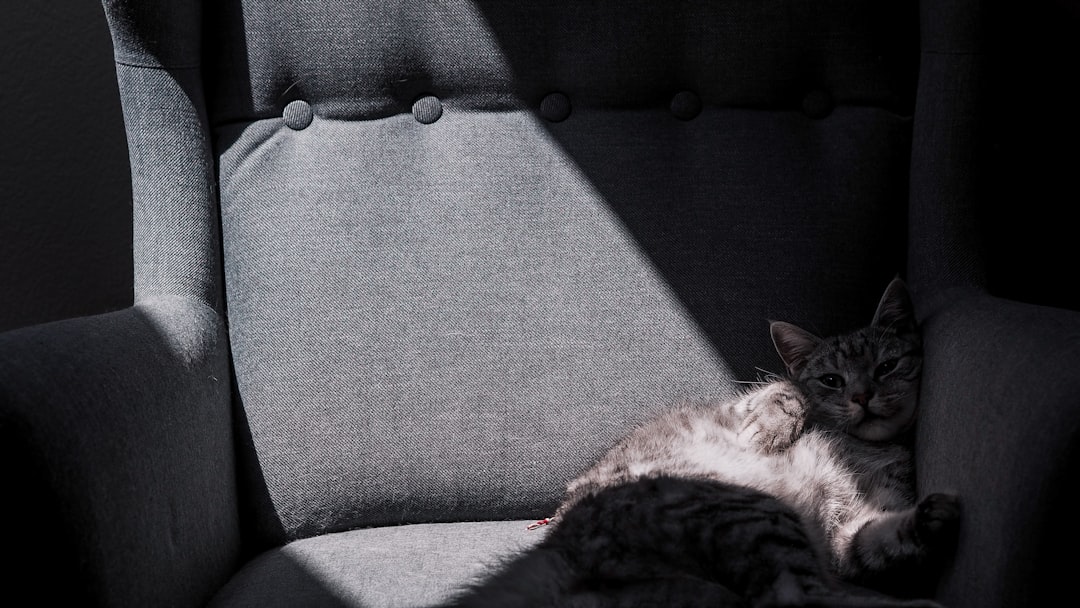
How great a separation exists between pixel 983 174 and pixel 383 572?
1572 mm

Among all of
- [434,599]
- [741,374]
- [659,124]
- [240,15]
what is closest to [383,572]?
[434,599]

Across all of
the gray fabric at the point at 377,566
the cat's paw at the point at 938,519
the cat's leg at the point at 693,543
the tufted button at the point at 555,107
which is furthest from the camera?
the tufted button at the point at 555,107

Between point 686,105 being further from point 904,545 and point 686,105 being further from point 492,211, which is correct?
point 904,545

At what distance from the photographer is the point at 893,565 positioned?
157 centimetres

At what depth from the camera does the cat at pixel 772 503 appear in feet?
4.58

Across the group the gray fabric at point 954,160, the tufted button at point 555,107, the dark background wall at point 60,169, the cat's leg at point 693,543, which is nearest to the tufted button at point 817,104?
the gray fabric at point 954,160

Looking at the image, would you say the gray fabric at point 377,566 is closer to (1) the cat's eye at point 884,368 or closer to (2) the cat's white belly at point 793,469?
(2) the cat's white belly at point 793,469

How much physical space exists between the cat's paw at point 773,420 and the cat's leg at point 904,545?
269mm

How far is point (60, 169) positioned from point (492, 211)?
4.57 feet

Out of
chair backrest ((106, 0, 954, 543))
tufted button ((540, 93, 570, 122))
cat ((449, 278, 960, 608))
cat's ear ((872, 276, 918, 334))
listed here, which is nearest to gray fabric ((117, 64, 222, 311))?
chair backrest ((106, 0, 954, 543))

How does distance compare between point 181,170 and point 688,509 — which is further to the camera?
point 181,170

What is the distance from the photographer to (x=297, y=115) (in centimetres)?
211

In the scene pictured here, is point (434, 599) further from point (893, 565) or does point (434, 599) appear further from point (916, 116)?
point (916, 116)

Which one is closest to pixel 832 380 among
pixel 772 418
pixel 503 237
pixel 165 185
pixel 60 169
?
pixel 772 418
